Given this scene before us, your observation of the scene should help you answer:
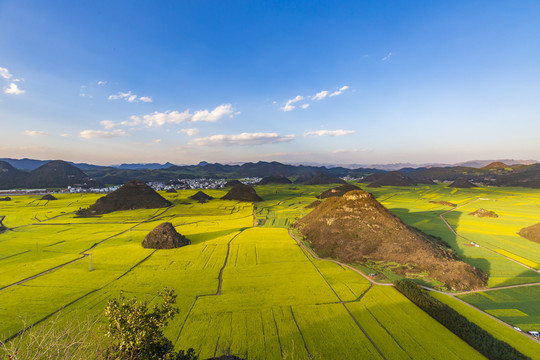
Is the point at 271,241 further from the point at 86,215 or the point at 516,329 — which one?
the point at 86,215

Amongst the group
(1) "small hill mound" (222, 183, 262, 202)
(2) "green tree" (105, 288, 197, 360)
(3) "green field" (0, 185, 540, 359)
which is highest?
(2) "green tree" (105, 288, 197, 360)

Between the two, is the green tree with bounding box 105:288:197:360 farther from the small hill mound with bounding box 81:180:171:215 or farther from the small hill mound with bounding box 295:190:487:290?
the small hill mound with bounding box 81:180:171:215

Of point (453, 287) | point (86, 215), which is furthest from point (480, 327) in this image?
point (86, 215)

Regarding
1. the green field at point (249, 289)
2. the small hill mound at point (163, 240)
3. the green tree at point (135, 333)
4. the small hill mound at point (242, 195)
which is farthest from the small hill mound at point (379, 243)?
the small hill mound at point (242, 195)

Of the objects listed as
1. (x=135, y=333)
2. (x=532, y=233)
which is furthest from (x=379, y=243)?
(x=135, y=333)

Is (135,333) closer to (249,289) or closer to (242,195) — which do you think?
(249,289)

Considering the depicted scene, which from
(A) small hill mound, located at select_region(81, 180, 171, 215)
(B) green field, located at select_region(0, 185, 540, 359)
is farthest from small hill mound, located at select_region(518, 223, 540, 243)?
(A) small hill mound, located at select_region(81, 180, 171, 215)

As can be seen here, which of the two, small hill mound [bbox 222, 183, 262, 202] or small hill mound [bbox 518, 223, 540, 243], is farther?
small hill mound [bbox 222, 183, 262, 202]
